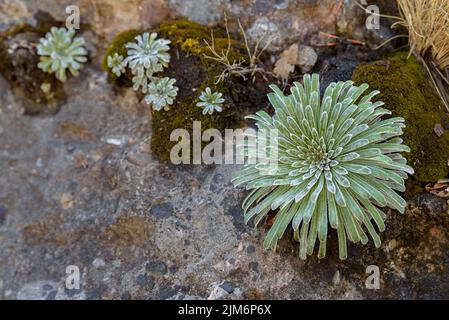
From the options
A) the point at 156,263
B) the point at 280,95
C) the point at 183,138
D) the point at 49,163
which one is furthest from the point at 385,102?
the point at 49,163

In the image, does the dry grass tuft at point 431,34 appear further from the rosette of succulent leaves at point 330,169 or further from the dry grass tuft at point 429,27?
the rosette of succulent leaves at point 330,169

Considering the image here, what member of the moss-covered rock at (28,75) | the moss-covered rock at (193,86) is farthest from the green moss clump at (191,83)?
the moss-covered rock at (28,75)

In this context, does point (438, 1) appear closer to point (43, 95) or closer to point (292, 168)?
point (292, 168)

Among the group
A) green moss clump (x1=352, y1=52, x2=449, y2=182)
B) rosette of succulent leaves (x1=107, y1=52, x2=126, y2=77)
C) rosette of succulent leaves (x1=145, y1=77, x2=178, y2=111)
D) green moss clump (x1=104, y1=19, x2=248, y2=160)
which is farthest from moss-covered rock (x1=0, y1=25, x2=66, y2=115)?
green moss clump (x1=352, y1=52, x2=449, y2=182)

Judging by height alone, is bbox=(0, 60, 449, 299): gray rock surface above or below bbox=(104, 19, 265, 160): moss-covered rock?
below

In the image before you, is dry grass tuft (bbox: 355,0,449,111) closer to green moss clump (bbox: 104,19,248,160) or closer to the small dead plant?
the small dead plant
